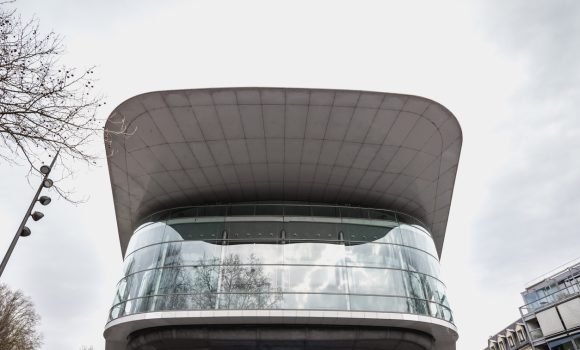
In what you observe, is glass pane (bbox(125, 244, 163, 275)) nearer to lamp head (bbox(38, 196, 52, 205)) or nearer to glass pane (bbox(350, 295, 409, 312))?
lamp head (bbox(38, 196, 52, 205))

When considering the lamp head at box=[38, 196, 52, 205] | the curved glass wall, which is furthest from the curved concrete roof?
the lamp head at box=[38, 196, 52, 205]

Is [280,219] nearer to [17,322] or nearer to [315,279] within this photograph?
[315,279]

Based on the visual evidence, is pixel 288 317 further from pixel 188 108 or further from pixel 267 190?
pixel 188 108

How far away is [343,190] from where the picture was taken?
19172 millimetres

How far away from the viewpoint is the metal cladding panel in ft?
92.9

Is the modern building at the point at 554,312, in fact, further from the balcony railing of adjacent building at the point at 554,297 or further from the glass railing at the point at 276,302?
the glass railing at the point at 276,302

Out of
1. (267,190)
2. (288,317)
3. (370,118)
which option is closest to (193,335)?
(288,317)

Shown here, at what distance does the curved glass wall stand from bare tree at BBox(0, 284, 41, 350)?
19.8m

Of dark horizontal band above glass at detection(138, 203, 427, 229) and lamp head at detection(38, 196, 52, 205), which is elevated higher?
dark horizontal band above glass at detection(138, 203, 427, 229)

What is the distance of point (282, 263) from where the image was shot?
54.6ft

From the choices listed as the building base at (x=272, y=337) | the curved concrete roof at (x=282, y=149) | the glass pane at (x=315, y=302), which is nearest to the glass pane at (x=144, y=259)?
the curved concrete roof at (x=282, y=149)

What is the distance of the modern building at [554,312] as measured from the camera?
28719 mm

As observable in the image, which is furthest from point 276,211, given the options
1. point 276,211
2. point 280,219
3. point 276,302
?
point 276,302

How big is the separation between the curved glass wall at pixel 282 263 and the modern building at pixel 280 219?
0.06 m
